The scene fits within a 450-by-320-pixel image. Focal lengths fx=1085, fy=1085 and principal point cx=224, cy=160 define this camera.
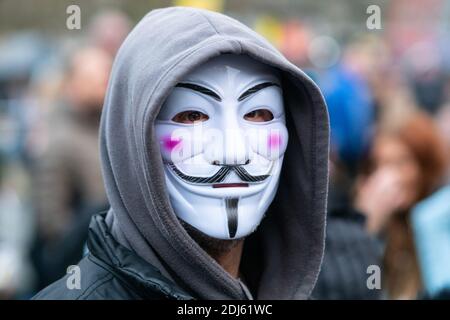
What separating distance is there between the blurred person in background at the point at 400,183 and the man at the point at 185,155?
7.35 feet

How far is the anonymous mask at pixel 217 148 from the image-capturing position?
2.86m

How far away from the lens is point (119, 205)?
2.92 m

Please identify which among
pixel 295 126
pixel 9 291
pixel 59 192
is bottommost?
pixel 9 291

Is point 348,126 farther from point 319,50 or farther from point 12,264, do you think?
point 319,50

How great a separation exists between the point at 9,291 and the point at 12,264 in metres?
0.62

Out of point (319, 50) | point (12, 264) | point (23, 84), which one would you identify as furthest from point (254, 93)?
point (23, 84)

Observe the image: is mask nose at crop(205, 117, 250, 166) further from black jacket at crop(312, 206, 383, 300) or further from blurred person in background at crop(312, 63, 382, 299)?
black jacket at crop(312, 206, 383, 300)

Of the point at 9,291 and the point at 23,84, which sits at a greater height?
the point at 23,84

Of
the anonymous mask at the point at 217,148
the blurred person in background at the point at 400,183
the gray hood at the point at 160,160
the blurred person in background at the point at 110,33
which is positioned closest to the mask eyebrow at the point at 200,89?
the anonymous mask at the point at 217,148

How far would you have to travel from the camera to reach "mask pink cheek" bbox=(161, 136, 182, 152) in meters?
2.86

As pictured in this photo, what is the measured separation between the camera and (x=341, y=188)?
5105 mm

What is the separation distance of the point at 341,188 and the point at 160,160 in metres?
2.40

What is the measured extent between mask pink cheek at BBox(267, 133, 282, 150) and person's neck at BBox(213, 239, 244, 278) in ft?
0.92

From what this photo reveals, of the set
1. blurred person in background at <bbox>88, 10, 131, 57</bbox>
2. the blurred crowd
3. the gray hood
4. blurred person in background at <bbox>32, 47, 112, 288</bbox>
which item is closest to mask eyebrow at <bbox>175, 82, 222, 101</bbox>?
the gray hood
